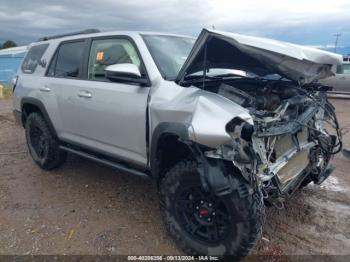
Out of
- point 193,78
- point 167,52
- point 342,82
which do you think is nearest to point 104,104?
point 167,52

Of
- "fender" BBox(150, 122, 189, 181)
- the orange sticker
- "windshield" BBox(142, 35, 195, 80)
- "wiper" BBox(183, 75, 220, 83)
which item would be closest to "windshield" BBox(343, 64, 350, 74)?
"windshield" BBox(142, 35, 195, 80)

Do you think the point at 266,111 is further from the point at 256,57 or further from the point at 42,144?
the point at 42,144

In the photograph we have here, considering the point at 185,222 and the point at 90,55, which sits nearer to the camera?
the point at 185,222

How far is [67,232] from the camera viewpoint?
339cm

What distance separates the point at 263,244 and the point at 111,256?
1398mm

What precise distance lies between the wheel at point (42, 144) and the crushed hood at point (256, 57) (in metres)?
2.57

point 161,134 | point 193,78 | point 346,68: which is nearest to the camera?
point 161,134

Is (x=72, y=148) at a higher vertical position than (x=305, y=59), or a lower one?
lower

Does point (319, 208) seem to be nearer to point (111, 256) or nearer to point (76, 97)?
point (111, 256)

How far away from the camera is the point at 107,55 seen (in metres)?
3.76

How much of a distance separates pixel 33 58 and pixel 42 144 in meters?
1.31

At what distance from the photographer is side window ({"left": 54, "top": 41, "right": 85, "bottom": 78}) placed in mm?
4164

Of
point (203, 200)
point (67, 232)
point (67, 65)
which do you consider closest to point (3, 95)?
point (67, 65)

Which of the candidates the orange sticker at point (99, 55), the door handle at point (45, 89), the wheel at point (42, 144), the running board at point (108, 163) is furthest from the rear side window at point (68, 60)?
the running board at point (108, 163)
